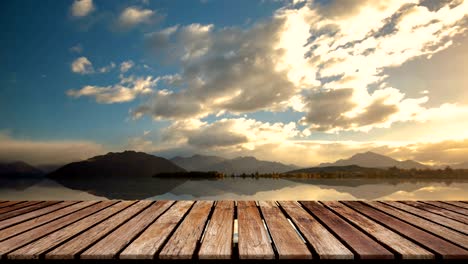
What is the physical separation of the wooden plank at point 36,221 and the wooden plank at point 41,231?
13 centimetres

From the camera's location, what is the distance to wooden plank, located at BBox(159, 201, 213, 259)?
306 cm

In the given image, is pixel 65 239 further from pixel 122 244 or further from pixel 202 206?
pixel 202 206

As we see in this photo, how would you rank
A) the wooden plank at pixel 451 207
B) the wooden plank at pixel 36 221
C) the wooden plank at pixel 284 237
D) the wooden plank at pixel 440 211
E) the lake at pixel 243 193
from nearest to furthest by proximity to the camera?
the wooden plank at pixel 284 237 → the wooden plank at pixel 36 221 → the wooden plank at pixel 440 211 → the wooden plank at pixel 451 207 → the lake at pixel 243 193

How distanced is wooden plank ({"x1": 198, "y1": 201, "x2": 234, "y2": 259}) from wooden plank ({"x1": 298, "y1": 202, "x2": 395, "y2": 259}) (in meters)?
0.99

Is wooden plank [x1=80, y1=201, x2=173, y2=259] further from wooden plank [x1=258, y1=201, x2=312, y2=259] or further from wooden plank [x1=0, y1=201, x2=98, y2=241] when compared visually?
wooden plank [x1=258, y1=201, x2=312, y2=259]

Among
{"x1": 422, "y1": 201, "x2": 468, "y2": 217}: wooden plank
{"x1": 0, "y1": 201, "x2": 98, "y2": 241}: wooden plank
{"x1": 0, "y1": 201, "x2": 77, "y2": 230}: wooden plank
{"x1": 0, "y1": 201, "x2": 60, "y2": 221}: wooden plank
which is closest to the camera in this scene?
{"x1": 0, "y1": 201, "x2": 98, "y2": 241}: wooden plank

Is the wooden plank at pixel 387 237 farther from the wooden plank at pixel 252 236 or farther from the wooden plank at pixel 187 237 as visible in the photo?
the wooden plank at pixel 187 237

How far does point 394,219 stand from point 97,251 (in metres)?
3.93

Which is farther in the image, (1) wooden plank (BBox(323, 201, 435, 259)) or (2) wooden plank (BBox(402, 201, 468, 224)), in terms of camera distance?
(2) wooden plank (BBox(402, 201, 468, 224))

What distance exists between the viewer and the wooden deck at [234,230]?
10.2ft

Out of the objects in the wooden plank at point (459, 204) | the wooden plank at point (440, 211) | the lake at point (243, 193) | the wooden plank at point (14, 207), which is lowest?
the lake at point (243, 193)

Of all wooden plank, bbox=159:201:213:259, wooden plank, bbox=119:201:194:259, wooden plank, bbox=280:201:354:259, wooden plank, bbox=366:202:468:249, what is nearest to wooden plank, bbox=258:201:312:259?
wooden plank, bbox=280:201:354:259

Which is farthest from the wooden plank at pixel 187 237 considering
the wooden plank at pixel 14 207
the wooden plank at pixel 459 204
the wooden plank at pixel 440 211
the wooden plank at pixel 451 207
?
the wooden plank at pixel 459 204

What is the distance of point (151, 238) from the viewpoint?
3598 millimetres
